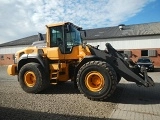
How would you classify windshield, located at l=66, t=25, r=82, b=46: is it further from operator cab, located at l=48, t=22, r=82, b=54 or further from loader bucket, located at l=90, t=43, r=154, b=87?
loader bucket, located at l=90, t=43, r=154, b=87

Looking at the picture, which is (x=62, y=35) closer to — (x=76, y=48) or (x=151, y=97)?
(x=76, y=48)

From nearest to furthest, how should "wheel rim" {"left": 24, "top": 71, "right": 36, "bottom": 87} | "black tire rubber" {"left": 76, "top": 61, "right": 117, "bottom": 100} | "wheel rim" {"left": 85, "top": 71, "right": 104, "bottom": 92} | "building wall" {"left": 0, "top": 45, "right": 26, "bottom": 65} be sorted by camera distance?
"black tire rubber" {"left": 76, "top": 61, "right": 117, "bottom": 100} < "wheel rim" {"left": 85, "top": 71, "right": 104, "bottom": 92} < "wheel rim" {"left": 24, "top": 71, "right": 36, "bottom": 87} < "building wall" {"left": 0, "top": 45, "right": 26, "bottom": 65}

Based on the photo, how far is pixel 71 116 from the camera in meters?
6.30

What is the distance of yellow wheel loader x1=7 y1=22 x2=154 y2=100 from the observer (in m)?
8.13

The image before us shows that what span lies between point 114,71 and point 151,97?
212 cm

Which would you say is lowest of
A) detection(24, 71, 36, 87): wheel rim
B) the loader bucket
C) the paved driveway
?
the paved driveway

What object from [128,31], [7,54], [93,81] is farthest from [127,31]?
[93,81]

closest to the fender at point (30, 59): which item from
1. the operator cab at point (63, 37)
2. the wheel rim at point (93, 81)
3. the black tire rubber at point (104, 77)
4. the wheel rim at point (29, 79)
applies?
the wheel rim at point (29, 79)

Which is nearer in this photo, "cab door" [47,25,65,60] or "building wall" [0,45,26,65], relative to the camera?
"cab door" [47,25,65,60]

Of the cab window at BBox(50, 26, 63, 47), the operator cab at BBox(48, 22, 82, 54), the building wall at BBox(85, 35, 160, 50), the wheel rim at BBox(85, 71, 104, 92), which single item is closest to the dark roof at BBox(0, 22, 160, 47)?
the building wall at BBox(85, 35, 160, 50)

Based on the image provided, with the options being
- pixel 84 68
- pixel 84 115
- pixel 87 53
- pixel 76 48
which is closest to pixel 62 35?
pixel 76 48

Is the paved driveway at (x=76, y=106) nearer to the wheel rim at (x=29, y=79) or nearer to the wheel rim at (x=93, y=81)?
the wheel rim at (x=93, y=81)

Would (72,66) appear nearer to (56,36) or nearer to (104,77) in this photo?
(56,36)

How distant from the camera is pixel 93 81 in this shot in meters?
8.45
